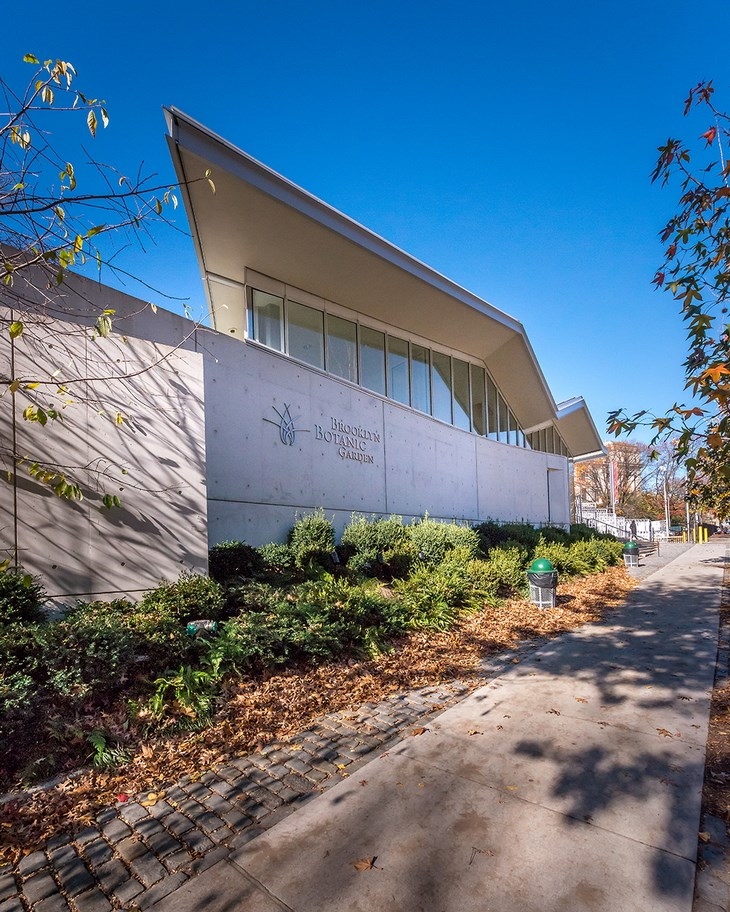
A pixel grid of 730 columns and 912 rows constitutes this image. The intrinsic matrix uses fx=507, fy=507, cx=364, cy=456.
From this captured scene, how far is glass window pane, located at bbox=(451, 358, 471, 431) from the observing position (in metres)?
19.1

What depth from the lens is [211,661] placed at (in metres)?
4.91

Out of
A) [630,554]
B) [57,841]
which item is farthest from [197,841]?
[630,554]

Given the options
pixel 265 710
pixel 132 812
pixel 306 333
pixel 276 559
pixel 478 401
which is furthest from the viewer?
pixel 478 401

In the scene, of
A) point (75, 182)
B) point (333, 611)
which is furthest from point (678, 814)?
point (75, 182)

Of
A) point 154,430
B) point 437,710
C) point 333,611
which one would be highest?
point 154,430

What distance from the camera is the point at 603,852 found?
2.71 meters

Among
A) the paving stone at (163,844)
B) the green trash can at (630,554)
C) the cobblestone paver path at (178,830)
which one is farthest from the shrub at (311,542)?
the green trash can at (630,554)

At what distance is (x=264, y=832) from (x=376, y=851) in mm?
678

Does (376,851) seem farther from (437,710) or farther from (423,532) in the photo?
(423,532)

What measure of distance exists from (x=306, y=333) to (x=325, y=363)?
36.5 inches

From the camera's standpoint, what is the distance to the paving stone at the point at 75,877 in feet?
8.27

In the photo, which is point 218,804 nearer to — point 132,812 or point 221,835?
point 221,835

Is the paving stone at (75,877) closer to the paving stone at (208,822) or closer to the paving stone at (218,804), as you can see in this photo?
the paving stone at (208,822)

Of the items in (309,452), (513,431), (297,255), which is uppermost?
(297,255)
